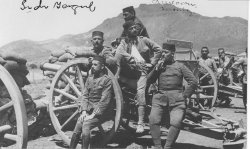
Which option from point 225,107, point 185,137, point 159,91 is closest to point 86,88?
point 159,91

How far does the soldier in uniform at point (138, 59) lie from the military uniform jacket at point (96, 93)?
535mm

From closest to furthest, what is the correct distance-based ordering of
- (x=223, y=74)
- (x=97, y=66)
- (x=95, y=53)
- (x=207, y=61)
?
(x=97, y=66), (x=95, y=53), (x=207, y=61), (x=223, y=74)

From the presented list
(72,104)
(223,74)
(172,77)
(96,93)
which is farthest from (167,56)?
(223,74)

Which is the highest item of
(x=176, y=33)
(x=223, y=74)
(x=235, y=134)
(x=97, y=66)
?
(x=176, y=33)

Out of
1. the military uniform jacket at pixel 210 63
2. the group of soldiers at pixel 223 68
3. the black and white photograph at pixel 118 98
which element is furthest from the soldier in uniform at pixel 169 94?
the military uniform jacket at pixel 210 63

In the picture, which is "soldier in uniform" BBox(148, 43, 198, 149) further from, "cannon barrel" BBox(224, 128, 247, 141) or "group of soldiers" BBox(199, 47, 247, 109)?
"group of soldiers" BBox(199, 47, 247, 109)

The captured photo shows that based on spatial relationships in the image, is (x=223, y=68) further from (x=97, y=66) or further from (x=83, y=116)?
(x=83, y=116)

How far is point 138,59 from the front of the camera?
517 centimetres

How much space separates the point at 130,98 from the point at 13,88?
2.26 meters

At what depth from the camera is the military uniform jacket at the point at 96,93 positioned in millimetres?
4465

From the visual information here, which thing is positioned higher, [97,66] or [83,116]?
[97,66]

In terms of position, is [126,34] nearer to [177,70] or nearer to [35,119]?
[177,70]

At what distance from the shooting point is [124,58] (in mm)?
5062

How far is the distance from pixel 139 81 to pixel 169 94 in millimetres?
585
